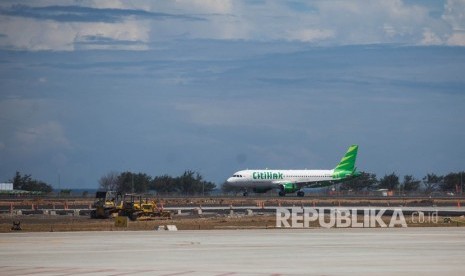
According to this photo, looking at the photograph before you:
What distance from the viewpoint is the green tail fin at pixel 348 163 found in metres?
139

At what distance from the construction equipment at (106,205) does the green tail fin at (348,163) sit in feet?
232

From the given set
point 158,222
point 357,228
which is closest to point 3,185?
point 158,222

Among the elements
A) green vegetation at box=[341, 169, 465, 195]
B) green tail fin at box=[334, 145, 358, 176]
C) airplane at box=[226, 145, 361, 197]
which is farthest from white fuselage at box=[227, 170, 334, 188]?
green vegetation at box=[341, 169, 465, 195]

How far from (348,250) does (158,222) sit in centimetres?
2828

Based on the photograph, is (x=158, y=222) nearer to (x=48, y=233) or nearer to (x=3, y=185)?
(x=48, y=233)

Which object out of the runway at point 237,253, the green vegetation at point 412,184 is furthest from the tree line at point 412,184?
the runway at point 237,253

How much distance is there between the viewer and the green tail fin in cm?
13875

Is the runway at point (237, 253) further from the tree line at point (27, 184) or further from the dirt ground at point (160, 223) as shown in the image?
the tree line at point (27, 184)

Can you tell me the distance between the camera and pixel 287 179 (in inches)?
5281

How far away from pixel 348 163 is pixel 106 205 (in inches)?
2971

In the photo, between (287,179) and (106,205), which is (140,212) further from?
(287,179)

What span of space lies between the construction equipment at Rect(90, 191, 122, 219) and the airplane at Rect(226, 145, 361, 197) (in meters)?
61.6

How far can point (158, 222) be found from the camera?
62219 mm

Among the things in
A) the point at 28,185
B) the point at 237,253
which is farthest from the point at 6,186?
the point at 237,253
